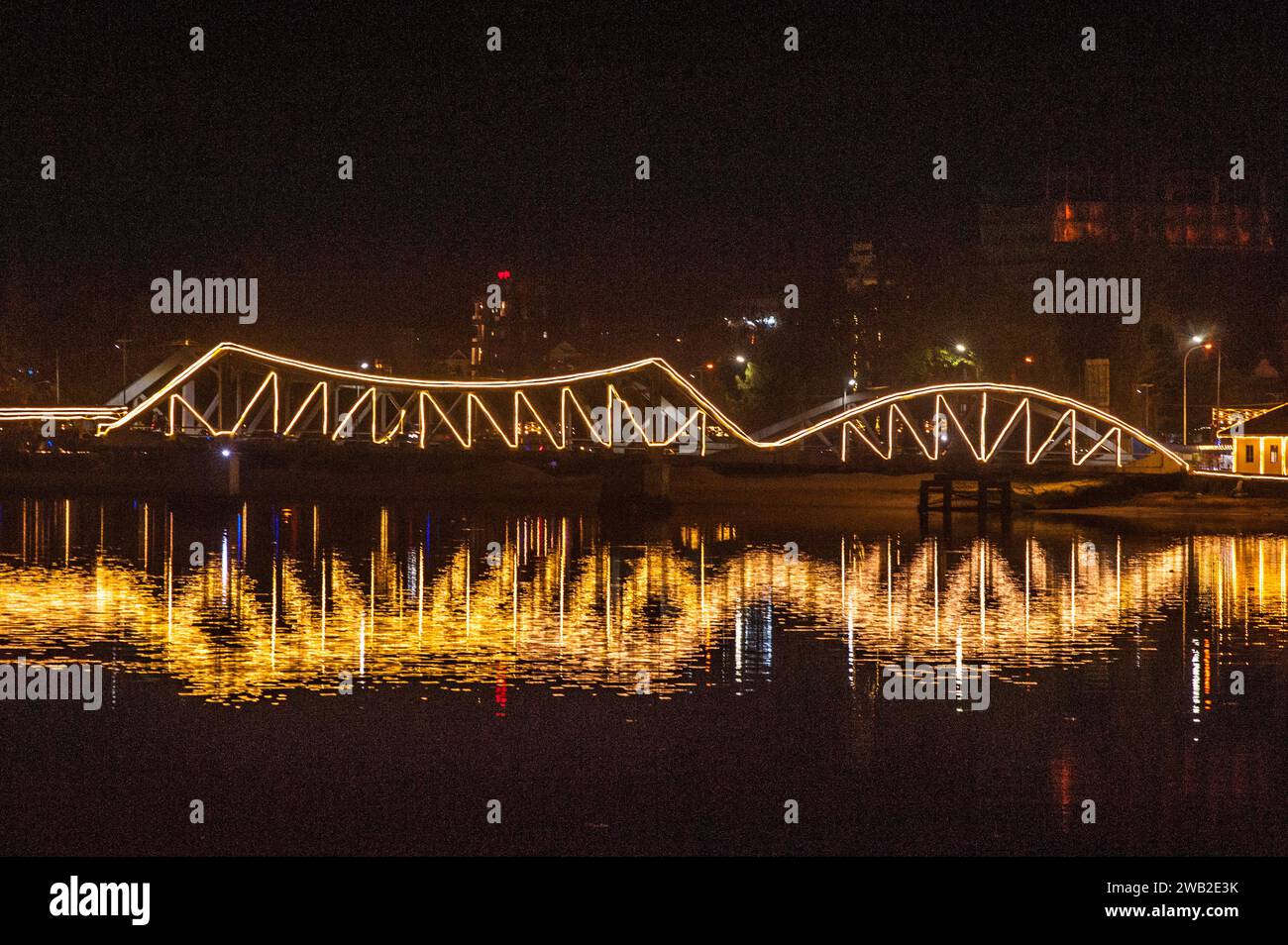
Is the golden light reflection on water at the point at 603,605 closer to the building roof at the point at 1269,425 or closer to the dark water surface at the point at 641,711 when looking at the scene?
the dark water surface at the point at 641,711

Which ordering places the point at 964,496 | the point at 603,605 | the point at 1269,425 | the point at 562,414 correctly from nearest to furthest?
1. the point at 603,605
2. the point at 964,496
3. the point at 1269,425
4. the point at 562,414

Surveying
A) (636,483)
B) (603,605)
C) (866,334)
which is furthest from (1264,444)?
(603,605)

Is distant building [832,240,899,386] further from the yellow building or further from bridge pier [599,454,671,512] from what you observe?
bridge pier [599,454,671,512]

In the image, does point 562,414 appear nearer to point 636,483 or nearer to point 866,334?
point 636,483

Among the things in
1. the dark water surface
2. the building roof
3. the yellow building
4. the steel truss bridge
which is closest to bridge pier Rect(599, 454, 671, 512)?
the steel truss bridge

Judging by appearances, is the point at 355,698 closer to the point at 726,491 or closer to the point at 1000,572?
the point at 1000,572
